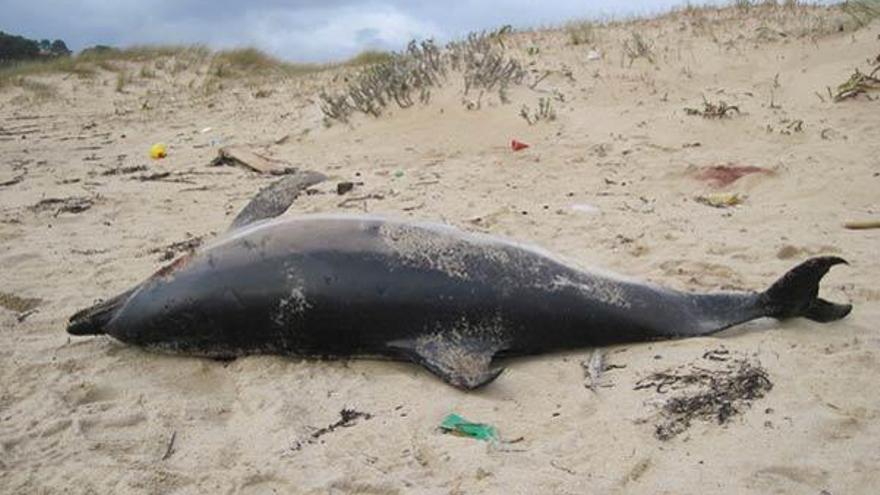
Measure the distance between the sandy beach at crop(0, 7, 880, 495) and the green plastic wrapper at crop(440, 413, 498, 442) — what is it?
0.04 metres

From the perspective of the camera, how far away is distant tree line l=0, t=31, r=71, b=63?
2439 centimetres

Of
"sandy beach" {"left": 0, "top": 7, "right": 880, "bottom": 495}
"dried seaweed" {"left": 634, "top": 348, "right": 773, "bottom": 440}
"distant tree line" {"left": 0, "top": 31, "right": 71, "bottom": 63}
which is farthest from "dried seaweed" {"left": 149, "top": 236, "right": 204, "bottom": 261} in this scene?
"distant tree line" {"left": 0, "top": 31, "right": 71, "bottom": 63}

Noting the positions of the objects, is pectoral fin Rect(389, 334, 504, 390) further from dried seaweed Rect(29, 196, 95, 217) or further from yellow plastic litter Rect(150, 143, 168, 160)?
yellow plastic litter Rect(150, 143, 168, 160)

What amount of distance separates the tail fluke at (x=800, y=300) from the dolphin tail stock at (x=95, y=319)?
2708mm

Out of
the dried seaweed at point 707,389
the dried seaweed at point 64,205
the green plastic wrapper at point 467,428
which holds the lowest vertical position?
the green plastic wrapper at point 467,428

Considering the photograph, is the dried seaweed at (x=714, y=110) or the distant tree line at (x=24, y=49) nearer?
the dried seaweed at (x=714, y=110)

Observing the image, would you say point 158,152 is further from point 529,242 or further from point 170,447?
point 170,447

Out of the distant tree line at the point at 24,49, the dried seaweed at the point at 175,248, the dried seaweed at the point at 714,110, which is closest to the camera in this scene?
the dried seaweed at the point at 175,248

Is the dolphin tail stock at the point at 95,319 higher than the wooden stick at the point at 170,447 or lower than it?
higher

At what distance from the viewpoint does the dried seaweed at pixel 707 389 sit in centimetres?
296

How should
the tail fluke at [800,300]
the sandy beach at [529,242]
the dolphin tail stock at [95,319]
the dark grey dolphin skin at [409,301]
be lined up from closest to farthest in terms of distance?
1. the sandy beach at [529,242]
2. the dark grey dolphin skin at [409,301]
3. the tail fluke at [800,300]
4. the dolphin tail stock at [95,319]

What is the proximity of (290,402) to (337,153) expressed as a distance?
18.4 ft

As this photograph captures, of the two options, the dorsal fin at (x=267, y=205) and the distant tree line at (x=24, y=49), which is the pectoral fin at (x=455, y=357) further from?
the distant tree line at (x=24, y=49)

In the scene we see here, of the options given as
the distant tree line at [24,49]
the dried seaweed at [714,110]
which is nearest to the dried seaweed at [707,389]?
the dried seaweed at [714,110]
